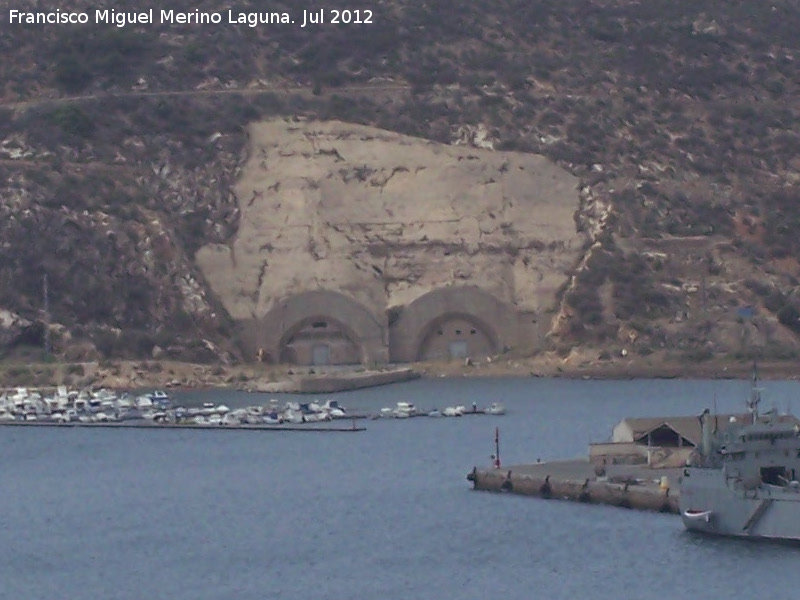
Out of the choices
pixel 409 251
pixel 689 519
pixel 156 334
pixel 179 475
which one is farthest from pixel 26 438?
pixel 689 519

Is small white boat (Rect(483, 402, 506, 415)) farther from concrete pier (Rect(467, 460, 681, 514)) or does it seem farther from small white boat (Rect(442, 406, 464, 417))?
concrete pier (Rect(467, 460, 681, 514))

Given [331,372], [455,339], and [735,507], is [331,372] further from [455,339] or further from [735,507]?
[735,507]

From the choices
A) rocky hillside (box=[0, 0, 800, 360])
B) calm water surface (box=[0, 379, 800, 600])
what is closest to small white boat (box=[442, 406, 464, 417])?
calm water surface (box=[0, 379, 800, 600])

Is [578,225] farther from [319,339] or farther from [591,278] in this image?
[319,339]


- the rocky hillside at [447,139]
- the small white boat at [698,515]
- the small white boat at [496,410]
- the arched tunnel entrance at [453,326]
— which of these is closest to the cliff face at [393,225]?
the arched tunnel entrance at [453,326]

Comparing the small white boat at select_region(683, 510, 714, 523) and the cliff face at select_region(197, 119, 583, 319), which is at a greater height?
the cliff face at select_region(197, 119, 583, 319)

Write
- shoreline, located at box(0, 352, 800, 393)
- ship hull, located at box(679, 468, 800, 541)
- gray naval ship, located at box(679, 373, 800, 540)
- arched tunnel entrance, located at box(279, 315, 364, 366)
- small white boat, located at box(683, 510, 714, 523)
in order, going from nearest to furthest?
1. ship hull, located at box(679, 468, 800, 541)
2. gray naval ship, located at box(679, 373, 800, 540)
3. small white boat, located at box(683, 510, 714, 523)
4. shoreline, located at box(0, 352, 800, 393)
5. arched tunnel entrance, located at box(279, 315, 364, 366)

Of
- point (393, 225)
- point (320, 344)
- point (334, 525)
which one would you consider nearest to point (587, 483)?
point (334, 525)
